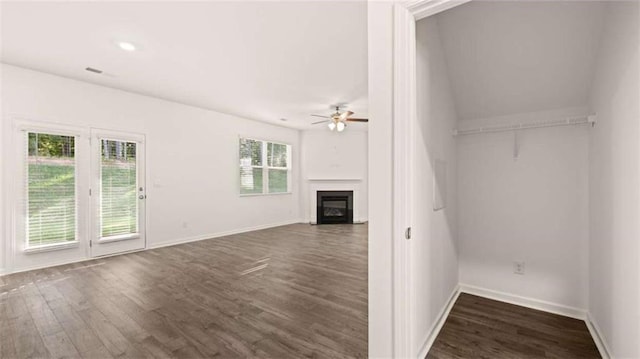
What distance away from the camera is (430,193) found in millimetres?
1980

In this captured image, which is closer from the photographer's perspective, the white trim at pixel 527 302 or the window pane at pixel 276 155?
the white trim at pixel 527 302

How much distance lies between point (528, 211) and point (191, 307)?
3.27 m

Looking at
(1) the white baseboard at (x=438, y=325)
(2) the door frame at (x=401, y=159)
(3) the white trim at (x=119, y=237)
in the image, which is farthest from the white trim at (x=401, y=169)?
(3) the white trim at (x=119, y=237)

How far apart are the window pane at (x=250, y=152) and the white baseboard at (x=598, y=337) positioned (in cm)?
602

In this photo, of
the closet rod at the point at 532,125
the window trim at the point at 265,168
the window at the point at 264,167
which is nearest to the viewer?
the closet rod at the point at 532,125

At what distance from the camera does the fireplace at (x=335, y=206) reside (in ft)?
24.9

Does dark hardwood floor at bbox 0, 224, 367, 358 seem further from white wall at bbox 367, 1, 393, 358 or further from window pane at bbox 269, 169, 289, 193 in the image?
window pane at bbox 269, 169, 289, 193

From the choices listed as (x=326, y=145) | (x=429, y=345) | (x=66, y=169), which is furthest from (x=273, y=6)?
(x=326, y=145)

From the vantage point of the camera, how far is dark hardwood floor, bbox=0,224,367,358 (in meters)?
1.90

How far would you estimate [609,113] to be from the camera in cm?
172

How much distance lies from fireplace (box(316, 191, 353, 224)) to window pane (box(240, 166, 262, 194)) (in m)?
1.78

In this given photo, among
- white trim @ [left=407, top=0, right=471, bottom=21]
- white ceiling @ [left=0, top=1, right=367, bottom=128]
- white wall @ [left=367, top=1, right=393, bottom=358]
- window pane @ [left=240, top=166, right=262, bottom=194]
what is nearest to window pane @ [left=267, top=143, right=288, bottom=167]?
window pane @ [left=240, top=166, right=262, bottom=194]

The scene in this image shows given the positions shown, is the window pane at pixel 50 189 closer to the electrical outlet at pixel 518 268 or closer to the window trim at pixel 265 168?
the window trim at pixel 265 168

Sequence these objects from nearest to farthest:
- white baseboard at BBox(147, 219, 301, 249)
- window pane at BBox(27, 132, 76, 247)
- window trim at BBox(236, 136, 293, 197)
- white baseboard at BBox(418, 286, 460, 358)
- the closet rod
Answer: white baseboard at BBox(418, 286, 460, 358) < the closet rod < window pane at BBox(27, 132, 76, 247) < white baseboard at BBox(147, 219, 301, 249) < window trim at BBox(236, 136, 293, 197)
